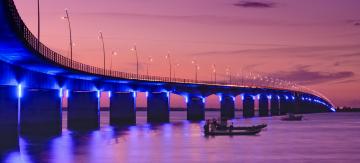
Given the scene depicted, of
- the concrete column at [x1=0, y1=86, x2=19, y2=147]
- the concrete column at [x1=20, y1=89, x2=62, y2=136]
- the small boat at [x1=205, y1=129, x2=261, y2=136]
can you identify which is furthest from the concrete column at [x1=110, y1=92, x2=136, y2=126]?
the concrete column at [x1=0, y1=86, x2=19, y2=147]

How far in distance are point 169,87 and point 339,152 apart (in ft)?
282

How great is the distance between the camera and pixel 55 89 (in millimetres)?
91812

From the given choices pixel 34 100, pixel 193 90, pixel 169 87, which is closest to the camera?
pixel 34 100

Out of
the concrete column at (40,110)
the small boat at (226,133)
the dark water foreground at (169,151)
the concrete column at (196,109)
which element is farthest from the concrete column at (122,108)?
the dark water foreground at (169,151)

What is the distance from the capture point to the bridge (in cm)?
5537

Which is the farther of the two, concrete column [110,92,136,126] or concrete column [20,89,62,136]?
concrete column [110,92,136,126]

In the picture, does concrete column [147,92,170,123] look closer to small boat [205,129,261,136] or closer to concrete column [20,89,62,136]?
small boat [205,129,261,136]

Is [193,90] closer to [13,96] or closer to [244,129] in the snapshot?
[244,129]

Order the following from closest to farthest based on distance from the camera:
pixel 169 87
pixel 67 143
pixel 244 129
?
pixel 67 143, pixel 244 129, pixel 169 87

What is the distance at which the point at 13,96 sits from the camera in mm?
64812

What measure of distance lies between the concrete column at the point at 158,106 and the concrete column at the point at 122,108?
14.1m

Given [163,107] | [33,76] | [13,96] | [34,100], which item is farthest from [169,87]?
[13,96]

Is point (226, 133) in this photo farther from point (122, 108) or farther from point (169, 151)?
point (122, 108)

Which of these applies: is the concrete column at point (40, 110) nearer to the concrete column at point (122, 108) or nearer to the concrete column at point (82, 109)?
the concrete column at point (82, 109)
